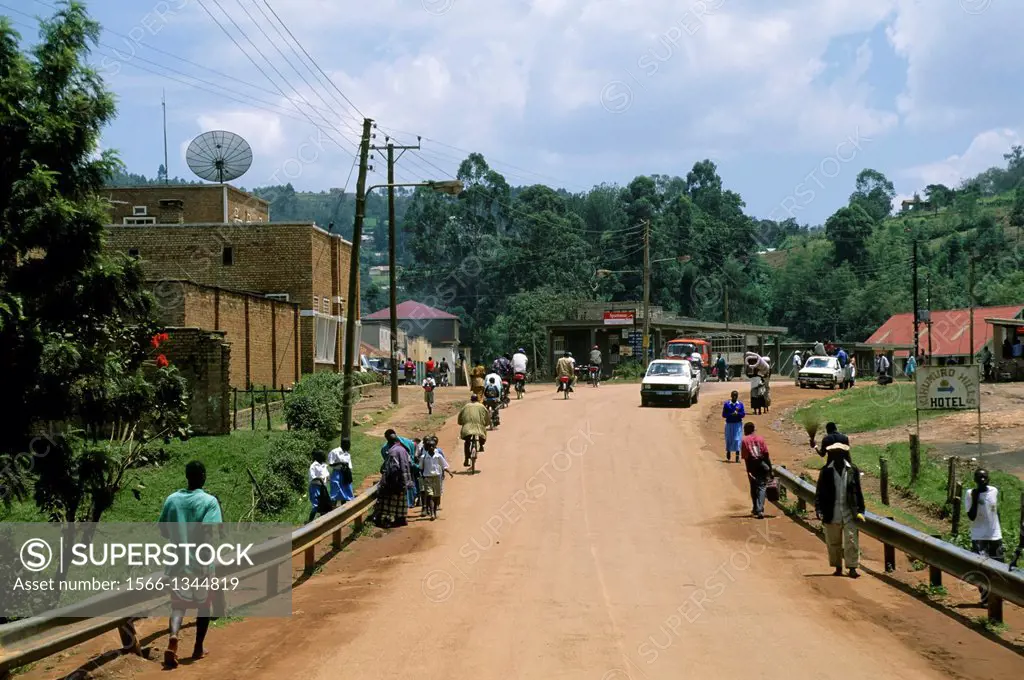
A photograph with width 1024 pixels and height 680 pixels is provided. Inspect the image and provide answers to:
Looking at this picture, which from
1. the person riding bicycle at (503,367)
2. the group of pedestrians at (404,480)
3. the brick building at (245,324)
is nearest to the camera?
the group of pedestrians at (404,480)

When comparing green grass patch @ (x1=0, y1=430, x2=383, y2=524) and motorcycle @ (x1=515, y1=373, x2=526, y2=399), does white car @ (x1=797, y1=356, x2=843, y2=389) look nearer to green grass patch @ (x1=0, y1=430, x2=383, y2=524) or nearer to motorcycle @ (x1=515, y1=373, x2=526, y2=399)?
motorcycle @ (x1=515, y1=373, x2=526, y2=399)

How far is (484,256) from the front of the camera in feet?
377

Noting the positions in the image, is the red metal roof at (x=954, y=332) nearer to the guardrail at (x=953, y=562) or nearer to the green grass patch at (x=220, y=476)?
the green grass patch at (x=220, y=476)

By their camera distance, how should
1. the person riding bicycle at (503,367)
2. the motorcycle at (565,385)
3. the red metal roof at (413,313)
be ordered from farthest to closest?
the red metal roof at (413,313)
the motorcycle at (565,385)
the person riding bicycle at (503,367)

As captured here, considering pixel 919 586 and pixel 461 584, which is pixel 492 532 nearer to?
pixel 461 584

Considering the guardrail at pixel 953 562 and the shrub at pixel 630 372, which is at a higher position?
the shrub at pixel 630 372

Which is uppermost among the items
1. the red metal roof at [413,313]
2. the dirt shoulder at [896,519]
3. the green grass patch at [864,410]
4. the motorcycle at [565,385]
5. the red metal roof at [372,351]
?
the red metal roof at [413,313]

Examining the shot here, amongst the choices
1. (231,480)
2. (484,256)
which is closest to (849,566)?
(231,480)

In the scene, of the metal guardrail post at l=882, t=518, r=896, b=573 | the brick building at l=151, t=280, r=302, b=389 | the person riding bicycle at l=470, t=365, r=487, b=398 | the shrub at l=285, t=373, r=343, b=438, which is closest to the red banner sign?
the brick building at l=151, t=280, r=302, b=389

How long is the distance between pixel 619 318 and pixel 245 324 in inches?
1211

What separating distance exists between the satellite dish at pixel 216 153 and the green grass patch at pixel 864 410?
102ft

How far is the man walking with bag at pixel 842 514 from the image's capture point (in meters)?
13.9

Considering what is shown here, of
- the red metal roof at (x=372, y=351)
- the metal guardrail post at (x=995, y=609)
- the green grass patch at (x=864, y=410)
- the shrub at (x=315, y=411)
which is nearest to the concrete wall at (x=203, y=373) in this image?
the shrub at (x=315, y=411)

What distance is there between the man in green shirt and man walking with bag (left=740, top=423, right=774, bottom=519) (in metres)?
11.7
